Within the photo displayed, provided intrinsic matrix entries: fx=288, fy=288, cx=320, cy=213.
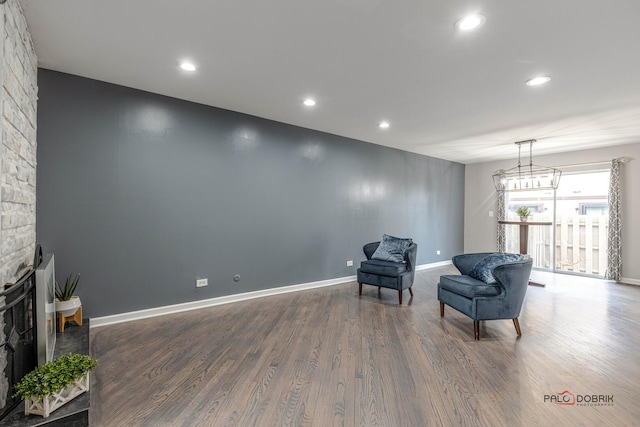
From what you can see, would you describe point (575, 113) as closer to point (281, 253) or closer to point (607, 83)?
point (607, 83)

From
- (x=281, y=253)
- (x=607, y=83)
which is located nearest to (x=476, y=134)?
(x=607, y=83)

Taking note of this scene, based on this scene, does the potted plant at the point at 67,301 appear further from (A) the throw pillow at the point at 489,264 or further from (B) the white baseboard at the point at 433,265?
(B) the white baseboard at the point at 433,265

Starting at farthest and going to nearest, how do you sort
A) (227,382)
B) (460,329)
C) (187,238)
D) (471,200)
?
(471,200) < (187,238) < (460,329) < (227,382)

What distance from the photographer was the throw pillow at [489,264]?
3.26 meters

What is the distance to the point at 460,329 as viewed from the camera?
128 inches

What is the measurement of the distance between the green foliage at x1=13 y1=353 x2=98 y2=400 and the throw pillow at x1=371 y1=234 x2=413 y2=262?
143 inches

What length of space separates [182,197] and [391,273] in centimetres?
302

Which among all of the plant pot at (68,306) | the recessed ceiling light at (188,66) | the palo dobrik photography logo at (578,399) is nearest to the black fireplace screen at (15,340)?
the plant pot at (68,306)

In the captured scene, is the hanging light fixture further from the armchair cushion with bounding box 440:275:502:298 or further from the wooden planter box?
the wooden planter box

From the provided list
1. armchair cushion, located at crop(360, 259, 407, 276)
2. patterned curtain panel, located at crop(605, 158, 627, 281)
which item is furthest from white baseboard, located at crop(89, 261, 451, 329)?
patterned curtain panel, located at crop(605, 158, 627, 281)

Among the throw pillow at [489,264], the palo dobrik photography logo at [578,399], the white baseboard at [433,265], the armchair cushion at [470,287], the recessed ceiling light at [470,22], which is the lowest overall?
the palo dobrik photography logo at [578,399]

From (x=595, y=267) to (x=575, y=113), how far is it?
12.9 feet

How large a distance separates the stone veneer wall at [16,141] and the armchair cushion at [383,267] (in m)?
3.78

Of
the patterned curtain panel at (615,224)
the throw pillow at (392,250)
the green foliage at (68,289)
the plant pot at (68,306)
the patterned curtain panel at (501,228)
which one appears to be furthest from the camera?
the patterned curtain panel at (501,228)
